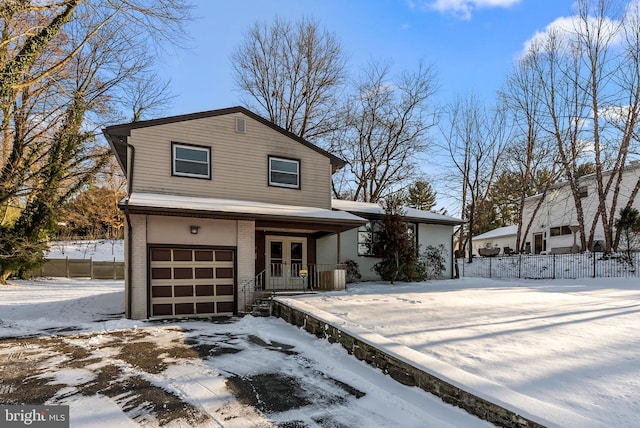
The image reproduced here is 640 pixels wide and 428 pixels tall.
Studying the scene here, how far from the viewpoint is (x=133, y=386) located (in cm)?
476

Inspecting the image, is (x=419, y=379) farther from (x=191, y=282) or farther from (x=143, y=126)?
(x=143, y=126)

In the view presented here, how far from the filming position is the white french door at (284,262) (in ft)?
42.9

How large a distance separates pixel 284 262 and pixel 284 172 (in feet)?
10.6

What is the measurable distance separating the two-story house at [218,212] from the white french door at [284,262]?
0.04m

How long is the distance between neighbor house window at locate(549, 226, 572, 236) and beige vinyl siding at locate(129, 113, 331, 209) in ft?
62.7

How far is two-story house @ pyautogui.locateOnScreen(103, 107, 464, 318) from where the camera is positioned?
33.7 feet

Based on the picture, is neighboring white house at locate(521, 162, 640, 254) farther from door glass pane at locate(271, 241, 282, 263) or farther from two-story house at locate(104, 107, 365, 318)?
door glass pane at locate(271, 241, 282, 263)

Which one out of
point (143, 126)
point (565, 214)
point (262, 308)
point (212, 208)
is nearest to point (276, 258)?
point (262, 308)

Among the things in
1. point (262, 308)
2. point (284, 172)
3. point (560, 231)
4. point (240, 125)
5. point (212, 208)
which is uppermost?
point (240, 125)

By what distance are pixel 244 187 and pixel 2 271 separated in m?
14.9

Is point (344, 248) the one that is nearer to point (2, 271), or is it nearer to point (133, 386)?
point (133, 386)

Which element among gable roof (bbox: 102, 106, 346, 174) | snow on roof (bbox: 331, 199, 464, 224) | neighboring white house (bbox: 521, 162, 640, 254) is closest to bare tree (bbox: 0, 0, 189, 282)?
gable roof (bbox: 102, 106, 346, 174)

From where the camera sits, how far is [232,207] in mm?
10906

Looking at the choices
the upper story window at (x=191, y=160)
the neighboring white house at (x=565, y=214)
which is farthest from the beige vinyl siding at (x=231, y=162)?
the neighboring white house at (x=565, y=214)
